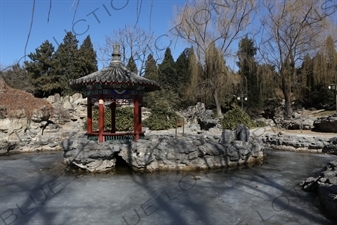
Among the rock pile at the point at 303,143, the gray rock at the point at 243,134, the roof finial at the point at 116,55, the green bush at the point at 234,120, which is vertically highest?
the roof finial at the point at 116,55

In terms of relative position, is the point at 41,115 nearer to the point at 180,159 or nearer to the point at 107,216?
the point at 180,159

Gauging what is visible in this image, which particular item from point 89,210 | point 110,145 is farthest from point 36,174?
point 89,210

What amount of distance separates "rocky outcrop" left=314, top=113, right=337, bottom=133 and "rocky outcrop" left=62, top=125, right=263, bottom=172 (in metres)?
8.09

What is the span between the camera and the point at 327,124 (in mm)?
13117

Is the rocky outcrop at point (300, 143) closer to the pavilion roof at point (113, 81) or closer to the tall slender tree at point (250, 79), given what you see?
the pavilion roof at point (113, 81)

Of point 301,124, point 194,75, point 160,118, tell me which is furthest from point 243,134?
point 194,75

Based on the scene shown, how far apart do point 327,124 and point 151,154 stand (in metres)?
9.96

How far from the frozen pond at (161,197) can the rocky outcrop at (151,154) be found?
345 mm

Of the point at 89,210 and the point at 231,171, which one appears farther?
the point at 231,171

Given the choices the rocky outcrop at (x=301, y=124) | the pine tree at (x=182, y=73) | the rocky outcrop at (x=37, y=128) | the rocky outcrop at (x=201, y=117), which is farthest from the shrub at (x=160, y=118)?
the rocky outcrop at (x=301, y=124)

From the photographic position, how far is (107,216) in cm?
373

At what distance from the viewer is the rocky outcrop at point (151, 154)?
6543mm

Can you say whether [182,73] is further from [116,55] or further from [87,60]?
[116,55]

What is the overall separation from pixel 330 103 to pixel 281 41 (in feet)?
19.6
